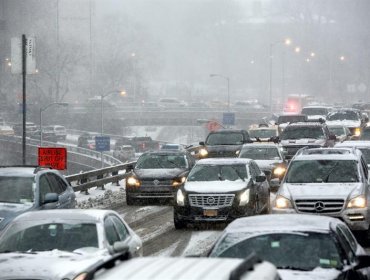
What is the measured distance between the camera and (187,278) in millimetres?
6258

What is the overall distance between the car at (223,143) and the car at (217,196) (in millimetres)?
14608

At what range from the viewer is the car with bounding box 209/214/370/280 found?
10.4 metres

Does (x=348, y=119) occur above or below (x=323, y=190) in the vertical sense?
above

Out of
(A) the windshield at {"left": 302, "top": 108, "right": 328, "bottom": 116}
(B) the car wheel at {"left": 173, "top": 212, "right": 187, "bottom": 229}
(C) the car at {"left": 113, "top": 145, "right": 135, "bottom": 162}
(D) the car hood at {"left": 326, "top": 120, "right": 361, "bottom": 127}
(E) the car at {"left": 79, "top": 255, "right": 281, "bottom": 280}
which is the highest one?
(A) the windshield at {"left": 302, "top": 108, "right": 328, "bottom": 116}

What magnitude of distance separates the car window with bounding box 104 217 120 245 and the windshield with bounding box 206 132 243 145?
27122 mm

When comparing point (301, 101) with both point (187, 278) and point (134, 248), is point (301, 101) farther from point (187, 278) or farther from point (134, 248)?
point (187, 278)

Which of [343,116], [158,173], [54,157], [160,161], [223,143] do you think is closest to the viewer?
[158,173]

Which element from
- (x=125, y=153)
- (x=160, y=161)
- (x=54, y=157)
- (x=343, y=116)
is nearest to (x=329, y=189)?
(x=160, y=161)

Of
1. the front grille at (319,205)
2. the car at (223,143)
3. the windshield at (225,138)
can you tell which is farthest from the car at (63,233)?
the windshield at (225,138)

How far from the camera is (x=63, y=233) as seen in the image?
13.3 metres

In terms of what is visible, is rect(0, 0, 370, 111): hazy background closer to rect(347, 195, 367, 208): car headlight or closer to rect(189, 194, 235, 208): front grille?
rect(189, 194, 235, 208): front grille

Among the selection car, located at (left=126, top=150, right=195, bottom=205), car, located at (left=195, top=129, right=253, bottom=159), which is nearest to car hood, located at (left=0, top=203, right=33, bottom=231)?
car, located at (left=126, top=150, right=195, bottom=205)

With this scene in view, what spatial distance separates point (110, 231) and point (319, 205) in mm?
6894

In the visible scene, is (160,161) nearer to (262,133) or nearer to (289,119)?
(262,133)
